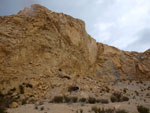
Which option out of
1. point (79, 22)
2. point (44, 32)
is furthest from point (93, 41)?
point (44, 32)

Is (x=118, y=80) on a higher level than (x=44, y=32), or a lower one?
lower

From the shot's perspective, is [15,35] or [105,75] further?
[105,75]

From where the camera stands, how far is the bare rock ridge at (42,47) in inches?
375

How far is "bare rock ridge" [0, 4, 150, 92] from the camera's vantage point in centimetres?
952

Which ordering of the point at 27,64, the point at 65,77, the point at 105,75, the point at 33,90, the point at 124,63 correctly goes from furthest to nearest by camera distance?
the point at 124,63, the point at 105,75, the point at 65,77, the point at 27,64, the point at 33,90

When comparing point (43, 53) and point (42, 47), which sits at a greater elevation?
point (42, 47)

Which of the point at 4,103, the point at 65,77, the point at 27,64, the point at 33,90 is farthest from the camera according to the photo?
the point at 65,77

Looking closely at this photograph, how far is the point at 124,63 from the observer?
834 inches

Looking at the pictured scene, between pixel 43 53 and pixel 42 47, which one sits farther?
pixel 42 47

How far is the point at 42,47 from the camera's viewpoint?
37.0 feet

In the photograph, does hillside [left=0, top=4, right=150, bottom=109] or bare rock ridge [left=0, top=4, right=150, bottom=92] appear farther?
bare rock ridge [left=0, top=4, right=150, bottom=92]

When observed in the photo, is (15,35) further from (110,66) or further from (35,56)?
(110,66)

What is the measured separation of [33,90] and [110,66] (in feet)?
45.0

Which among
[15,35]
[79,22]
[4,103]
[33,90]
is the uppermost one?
[79,22]
